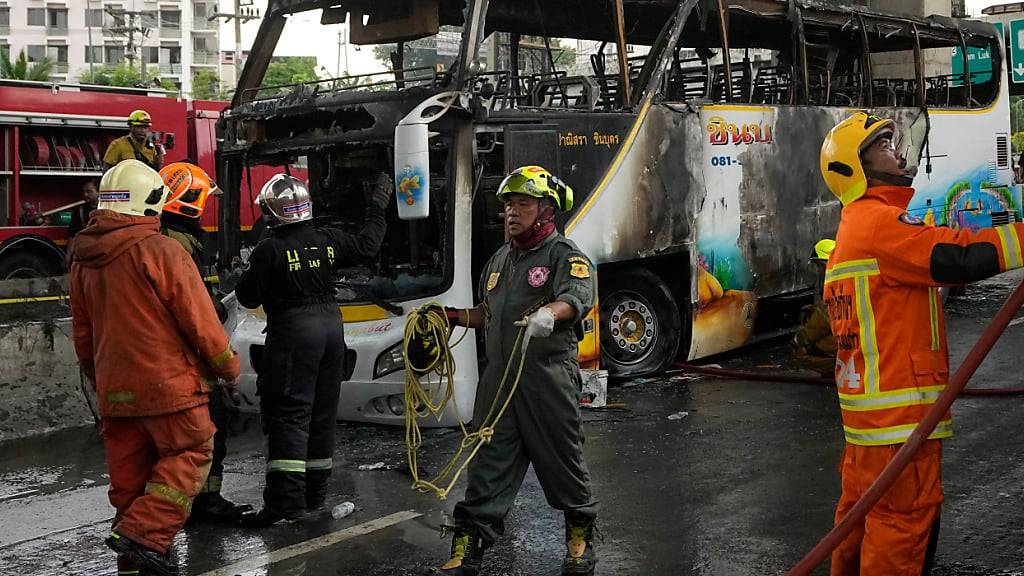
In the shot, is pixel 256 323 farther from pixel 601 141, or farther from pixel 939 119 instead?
pixel 939 119

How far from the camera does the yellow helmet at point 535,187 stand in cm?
500

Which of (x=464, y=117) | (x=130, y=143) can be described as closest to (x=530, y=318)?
(x=464, y=117)

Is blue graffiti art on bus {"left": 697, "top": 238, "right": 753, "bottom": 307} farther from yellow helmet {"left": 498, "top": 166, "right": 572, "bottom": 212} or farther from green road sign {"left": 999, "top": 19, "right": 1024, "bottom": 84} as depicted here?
green road sign {"left": 999, "top": 19, "right": 1024, "bottom": 84}

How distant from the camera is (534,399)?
4.95m

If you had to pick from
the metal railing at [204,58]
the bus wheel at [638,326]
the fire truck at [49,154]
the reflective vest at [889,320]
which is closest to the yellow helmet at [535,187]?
the reflective vest at [889,320]

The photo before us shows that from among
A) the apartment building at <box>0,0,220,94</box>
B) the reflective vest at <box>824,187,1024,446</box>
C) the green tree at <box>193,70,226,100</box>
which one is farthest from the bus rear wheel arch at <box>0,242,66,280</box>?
the apartment building at <box>0,0,220,94</box>

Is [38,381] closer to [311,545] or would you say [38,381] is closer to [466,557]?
[311,545]

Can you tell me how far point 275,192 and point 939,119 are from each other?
31.9 ft

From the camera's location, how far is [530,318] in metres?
4.60

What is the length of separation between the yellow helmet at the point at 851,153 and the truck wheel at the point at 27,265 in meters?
12.5

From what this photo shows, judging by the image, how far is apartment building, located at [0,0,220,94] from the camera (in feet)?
264

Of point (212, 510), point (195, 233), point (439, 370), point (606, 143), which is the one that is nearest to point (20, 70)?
point (606, 143)

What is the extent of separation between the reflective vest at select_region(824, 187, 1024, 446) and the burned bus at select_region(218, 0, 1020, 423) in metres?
3.68

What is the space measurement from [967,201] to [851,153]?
431 inches
